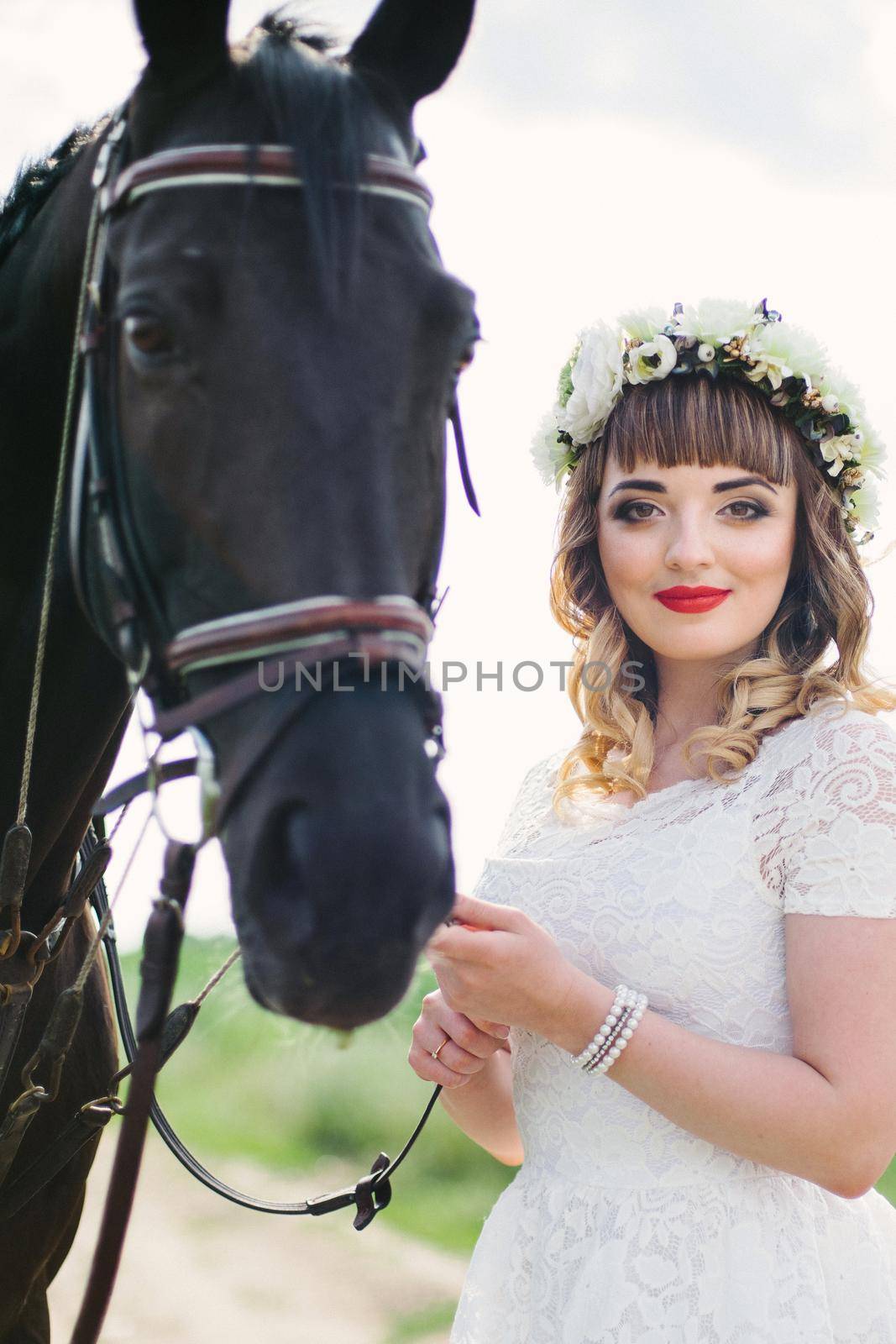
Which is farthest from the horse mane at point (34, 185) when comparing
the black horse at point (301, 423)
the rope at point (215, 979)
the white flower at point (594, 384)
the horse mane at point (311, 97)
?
the rope at point (215, 979)

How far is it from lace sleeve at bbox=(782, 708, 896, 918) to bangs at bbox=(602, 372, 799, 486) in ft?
2.09

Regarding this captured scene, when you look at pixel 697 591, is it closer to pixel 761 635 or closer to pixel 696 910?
pixel 761 635

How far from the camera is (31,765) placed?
75.0 inches

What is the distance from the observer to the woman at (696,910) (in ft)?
6.35

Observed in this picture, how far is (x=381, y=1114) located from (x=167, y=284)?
6997 millimetres

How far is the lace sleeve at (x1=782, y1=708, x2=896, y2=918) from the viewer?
201 cm

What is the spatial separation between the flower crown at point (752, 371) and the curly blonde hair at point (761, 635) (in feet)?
0.12

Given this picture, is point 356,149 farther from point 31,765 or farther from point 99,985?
point 99,985

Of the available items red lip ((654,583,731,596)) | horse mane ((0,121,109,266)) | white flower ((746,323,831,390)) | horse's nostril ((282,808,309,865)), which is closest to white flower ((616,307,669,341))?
white flower ((746,323,831,390))

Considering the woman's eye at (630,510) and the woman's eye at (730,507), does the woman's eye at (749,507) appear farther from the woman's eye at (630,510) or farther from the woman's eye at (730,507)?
the woman's eye at (630,510)

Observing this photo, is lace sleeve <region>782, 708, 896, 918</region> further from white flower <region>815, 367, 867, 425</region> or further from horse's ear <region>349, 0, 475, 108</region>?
horse's ear <region>349, 0, 475, 108</region>

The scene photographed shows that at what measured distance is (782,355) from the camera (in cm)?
252

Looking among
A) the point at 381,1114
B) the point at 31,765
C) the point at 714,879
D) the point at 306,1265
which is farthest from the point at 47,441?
the point at 381,1114

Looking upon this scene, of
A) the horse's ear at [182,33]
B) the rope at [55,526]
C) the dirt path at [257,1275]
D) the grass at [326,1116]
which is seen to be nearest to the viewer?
the horse's ear at [182,33]
